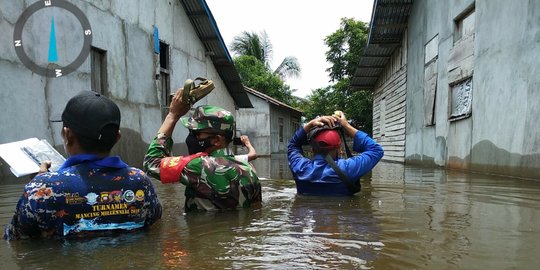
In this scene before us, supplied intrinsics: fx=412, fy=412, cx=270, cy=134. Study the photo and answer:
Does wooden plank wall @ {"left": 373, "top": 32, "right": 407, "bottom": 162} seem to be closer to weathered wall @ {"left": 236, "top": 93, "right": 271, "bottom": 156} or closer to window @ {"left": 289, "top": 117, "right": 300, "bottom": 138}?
weathered wall @ {"left": 236, "top": 93, "right": 271, "bottom": 156}

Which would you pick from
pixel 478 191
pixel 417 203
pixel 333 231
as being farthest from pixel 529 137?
pixel 333 231

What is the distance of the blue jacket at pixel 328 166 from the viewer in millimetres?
3855

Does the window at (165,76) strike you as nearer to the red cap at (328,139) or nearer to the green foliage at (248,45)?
the red cap at (328,139)

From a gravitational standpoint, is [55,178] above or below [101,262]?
above

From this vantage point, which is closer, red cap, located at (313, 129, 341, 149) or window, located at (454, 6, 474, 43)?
red cap, located at (313, 129, 341, 149)

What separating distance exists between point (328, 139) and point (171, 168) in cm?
154

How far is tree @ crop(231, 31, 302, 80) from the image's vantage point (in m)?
30.5

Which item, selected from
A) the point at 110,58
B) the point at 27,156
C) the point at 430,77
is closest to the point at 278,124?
the point at 430,77

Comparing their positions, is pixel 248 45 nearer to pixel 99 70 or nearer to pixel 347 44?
pixel 347 44

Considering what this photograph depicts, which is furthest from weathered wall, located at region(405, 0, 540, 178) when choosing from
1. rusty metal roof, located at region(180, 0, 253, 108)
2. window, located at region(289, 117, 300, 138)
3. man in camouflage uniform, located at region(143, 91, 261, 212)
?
window, located at region(289, 117, 300, 138)

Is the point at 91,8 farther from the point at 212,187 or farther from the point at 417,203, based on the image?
the point at 417,203

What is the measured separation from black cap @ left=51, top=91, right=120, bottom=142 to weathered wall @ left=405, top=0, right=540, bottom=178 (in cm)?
585

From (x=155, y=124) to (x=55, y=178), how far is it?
8.65m

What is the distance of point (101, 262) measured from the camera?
1983mm
